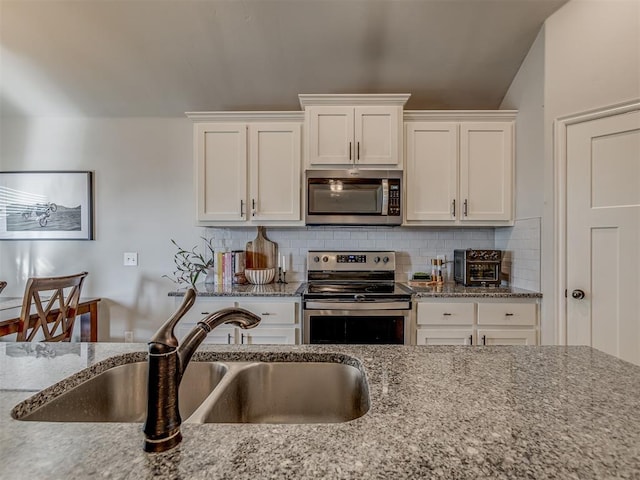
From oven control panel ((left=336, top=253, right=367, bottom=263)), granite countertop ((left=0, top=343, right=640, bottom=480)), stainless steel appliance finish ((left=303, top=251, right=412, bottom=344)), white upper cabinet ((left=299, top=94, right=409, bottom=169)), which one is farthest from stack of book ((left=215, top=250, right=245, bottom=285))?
granite countertop ((left=0, top=343, right=640, bottom=480))

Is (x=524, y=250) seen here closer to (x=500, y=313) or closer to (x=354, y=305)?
(x=500, y=313)

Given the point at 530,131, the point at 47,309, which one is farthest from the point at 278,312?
the point at 530,131

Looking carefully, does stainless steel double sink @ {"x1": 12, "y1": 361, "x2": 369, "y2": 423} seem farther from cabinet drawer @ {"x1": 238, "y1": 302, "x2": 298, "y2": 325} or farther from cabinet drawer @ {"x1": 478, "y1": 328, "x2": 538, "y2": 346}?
cabinet drawer @ {"x1": 478, "y1": 328, "x2": 538, "y2": 346}

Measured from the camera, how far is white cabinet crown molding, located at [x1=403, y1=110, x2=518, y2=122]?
2.57 m

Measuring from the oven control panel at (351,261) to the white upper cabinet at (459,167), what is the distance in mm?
442

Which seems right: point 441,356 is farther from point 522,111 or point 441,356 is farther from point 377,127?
point 522,111

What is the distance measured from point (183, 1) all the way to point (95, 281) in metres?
2.41

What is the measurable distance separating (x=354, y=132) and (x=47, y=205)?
9.23 ft

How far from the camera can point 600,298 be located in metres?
2.00

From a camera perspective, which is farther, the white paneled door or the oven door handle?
the oven door handle

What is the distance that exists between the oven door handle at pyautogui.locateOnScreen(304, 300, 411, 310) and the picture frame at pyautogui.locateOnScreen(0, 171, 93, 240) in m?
2.20

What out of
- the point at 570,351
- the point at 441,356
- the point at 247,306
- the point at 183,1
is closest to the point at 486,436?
the point at 441,356

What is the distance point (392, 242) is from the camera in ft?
9.63

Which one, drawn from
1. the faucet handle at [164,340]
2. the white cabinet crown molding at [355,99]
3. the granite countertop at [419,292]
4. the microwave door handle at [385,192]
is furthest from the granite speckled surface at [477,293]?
the faucet handle at [164,340]
